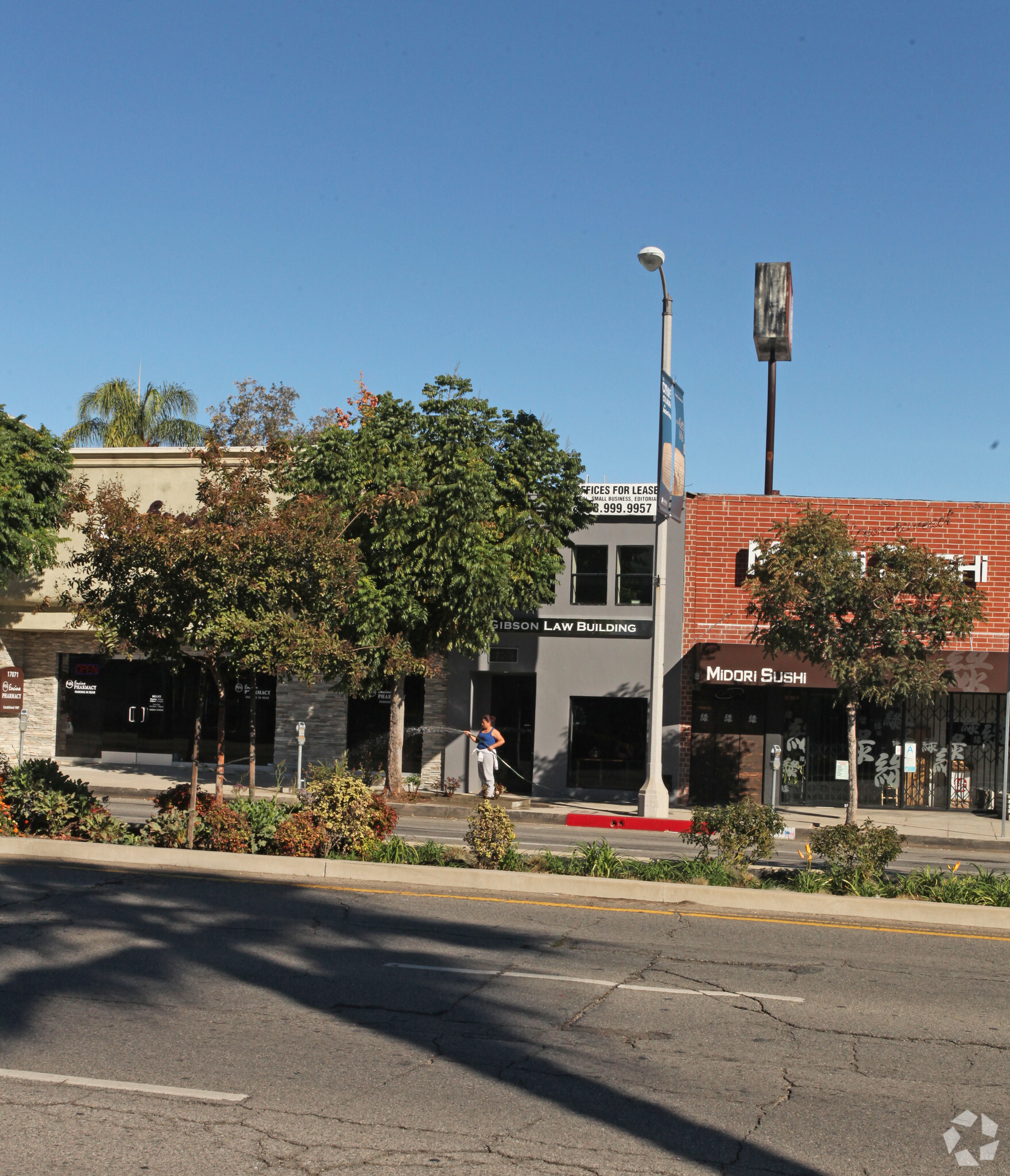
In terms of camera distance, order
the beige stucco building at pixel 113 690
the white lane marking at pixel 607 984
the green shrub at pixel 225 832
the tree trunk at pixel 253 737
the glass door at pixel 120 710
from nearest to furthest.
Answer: the white lane marking at pixel 607 984 < the green shrub at pixel 225 832 < the tree trunk at pixel 253 737 < the beige stucco building at pixel 113 690 < the glass door at pixel 120 710

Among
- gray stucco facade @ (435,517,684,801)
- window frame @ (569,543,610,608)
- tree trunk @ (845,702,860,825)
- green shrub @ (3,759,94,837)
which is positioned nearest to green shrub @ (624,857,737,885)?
green shrub @ (3,759,94,837)

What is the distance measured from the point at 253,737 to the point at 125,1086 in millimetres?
15063

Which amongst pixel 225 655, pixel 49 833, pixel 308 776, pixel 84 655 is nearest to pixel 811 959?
pixel 225 655

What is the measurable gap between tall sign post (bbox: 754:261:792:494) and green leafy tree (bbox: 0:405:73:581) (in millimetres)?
18110

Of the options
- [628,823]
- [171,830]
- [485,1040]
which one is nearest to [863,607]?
[628,823]

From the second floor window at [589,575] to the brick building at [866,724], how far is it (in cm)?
244

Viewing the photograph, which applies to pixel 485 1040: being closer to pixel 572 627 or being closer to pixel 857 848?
pixel 857 848

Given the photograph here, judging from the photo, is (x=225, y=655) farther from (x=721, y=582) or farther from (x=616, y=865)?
(x=721, y=582)

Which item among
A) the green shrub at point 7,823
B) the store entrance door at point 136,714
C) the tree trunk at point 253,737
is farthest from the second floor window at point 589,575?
the green shrub at point 7,823

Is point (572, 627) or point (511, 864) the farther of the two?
point (572, 627)

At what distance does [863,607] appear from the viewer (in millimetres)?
20406

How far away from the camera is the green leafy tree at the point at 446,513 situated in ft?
72.6

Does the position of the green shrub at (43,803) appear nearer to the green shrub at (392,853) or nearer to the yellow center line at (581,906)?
the yellow center line at (581,906)

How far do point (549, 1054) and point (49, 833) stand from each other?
30.7 ft
